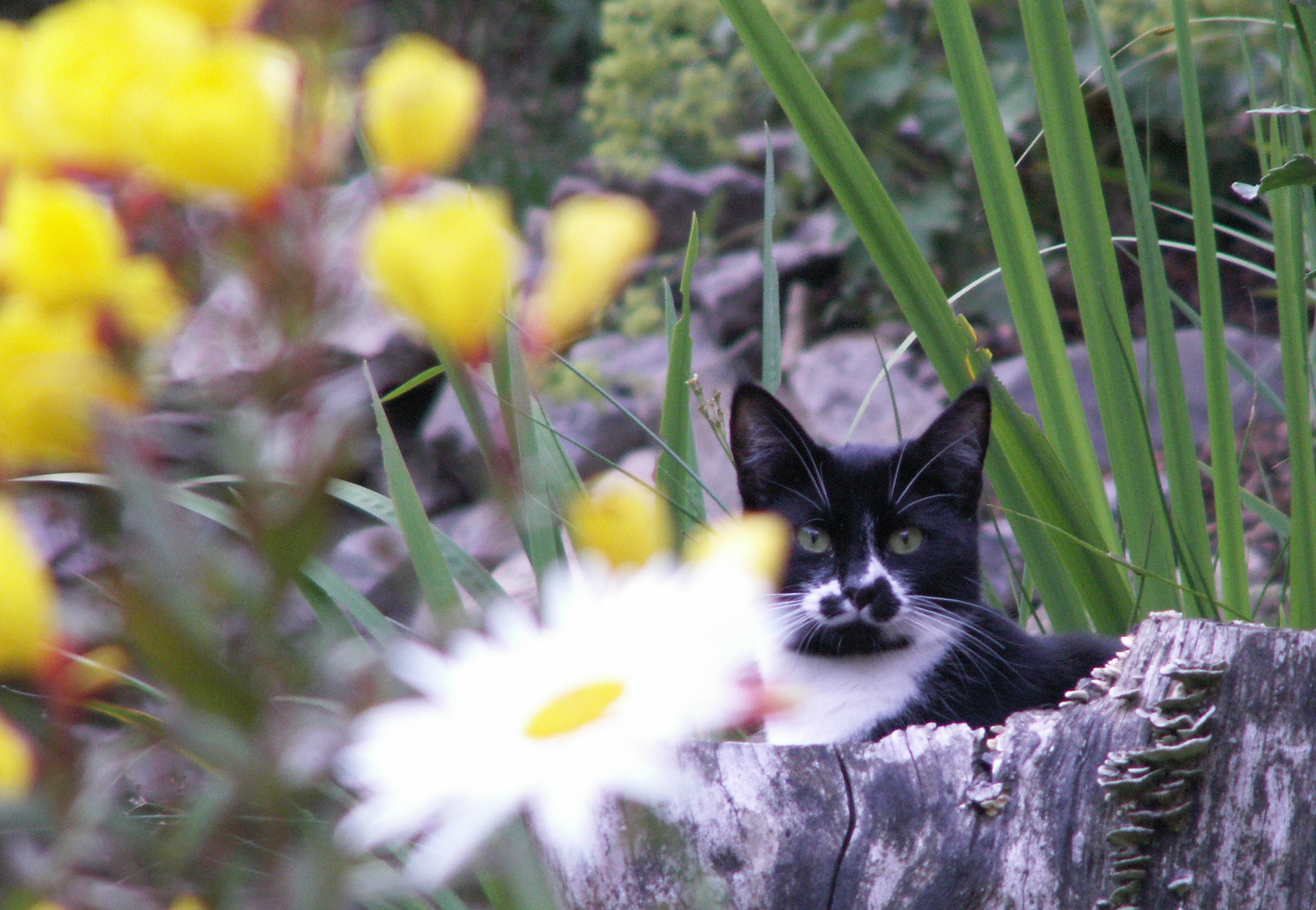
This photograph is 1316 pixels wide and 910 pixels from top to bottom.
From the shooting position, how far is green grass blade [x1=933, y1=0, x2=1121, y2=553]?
85 centimetres

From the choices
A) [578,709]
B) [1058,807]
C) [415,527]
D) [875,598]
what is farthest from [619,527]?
[875,598]

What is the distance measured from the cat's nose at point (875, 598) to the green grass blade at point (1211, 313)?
29cm

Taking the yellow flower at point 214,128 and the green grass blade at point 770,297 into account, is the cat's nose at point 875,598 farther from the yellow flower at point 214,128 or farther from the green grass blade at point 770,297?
the yellow flower at point 214,128

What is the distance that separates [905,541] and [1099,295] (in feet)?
1.19

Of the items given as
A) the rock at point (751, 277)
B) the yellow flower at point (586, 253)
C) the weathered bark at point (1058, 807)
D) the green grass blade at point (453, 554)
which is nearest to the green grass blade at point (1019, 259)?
the weathered bark at point (1058, 807)

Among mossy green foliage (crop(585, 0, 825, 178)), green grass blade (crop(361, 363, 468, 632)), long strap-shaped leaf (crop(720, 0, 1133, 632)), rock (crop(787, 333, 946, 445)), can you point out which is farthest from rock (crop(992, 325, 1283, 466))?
green grass blade (crop(361, 363, 468, 632))

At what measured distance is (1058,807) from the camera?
669 millimetres

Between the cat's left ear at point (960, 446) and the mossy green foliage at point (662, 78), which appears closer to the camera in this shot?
the cat's left ear at point (960, 446)

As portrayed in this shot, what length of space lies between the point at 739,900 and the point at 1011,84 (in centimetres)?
209

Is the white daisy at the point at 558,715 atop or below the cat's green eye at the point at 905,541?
atop

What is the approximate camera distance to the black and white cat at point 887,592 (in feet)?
3.38

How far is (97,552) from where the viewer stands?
0.18m

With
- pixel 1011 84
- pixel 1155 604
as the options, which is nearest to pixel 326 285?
pixel 1155 604

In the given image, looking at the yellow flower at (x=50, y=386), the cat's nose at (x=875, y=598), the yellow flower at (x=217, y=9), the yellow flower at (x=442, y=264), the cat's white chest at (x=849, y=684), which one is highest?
the yellow flower at (x=217, y=9)
